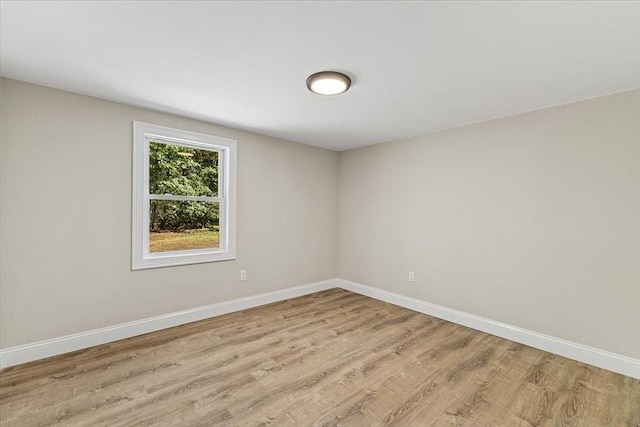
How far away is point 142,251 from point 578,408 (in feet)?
13.0

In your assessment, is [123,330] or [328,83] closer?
[328,83]

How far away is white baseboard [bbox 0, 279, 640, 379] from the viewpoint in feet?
7.90

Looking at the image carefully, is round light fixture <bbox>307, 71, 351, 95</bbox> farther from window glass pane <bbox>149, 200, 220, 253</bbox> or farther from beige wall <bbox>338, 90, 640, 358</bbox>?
window glass pane <bbox>149, 200, 220, 253</bbox>

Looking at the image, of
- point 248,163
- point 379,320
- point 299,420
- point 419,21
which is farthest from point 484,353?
point 248,163

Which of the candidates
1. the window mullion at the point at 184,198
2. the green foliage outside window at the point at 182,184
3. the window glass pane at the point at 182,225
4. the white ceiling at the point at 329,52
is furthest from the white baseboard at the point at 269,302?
the white ceiling at the point at 329,52

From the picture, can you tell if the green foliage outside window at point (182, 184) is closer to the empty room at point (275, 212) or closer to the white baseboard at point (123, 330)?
the empty room at point (275, 212)

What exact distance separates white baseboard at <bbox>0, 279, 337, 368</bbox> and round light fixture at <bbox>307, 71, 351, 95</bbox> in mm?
2803

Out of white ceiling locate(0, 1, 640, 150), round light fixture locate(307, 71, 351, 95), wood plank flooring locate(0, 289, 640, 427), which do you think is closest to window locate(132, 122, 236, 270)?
white ceiling locate(0, 1, 640, 150)

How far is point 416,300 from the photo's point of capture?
3879 millimetres

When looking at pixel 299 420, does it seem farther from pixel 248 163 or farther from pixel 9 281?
pixel 248 163

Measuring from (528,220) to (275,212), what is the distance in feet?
10.1

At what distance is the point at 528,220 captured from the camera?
2.95 m

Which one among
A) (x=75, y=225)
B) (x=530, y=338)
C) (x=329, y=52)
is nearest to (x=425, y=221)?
(x=530, y=338)

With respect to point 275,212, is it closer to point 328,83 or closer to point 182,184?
point 182,184
